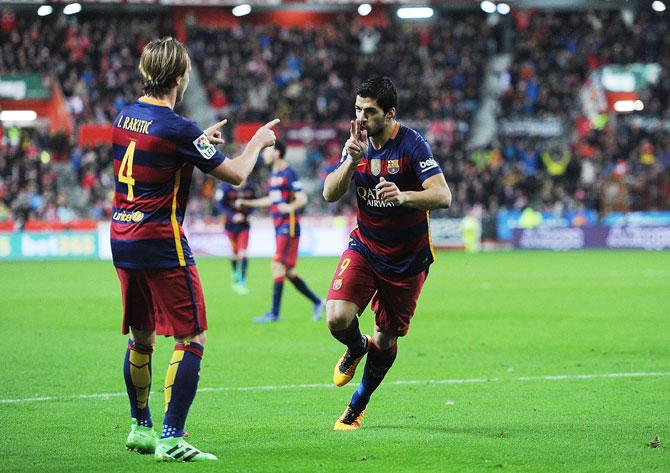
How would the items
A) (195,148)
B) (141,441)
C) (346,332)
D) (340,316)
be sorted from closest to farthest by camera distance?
(195,148), (141,441), (340,316), (346,332)

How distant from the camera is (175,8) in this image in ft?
151

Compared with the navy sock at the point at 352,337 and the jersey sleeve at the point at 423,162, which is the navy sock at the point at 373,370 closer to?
the navy sock at the point at 352,337

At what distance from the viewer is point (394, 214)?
24.8 feet

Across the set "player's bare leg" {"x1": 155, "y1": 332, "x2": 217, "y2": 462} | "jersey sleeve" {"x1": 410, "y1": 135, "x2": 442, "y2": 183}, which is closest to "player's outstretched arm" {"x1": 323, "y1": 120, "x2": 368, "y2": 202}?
"jersey sleeve" {"x1": 410, "y1": 135, "x2": 442, "y2": 183}

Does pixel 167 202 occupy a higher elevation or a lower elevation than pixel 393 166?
lower

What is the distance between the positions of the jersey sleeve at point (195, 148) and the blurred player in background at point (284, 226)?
9295 mm

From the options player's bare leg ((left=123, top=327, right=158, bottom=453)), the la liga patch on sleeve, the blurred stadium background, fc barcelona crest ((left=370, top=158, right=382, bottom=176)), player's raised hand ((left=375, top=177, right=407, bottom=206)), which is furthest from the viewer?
the blurred stadium background

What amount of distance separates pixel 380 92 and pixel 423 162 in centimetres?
59

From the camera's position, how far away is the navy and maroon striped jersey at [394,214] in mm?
7438

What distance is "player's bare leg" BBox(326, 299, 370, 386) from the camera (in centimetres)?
752

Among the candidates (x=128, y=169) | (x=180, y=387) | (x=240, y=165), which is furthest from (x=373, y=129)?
(x=180, y=387)

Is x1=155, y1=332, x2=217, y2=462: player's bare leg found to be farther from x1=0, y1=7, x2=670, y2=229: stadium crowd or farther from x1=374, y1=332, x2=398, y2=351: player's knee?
x1=0, y1=7, x2=670, y2=229: stadium crowd

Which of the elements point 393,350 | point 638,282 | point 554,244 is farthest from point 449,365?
point 554,244

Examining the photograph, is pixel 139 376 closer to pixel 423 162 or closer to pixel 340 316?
pixel 340 316
